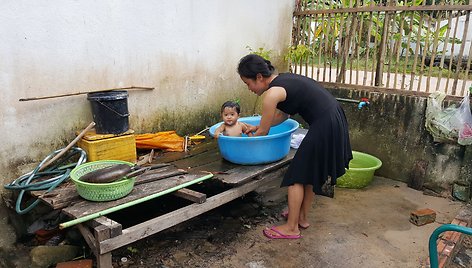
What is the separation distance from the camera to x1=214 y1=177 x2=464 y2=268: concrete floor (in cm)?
320

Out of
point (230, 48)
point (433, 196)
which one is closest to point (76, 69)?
point (230, 48)

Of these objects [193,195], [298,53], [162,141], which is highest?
[298,53]

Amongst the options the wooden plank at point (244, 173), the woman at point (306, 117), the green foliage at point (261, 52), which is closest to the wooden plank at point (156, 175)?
the wooden plank at point (244, 173)

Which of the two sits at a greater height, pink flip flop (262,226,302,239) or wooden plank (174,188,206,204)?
wooden plank (174,188,206,204)

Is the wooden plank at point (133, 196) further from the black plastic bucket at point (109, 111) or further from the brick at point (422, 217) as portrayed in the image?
the brick at point (422, 217)

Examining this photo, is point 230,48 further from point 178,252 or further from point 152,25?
point 178,252

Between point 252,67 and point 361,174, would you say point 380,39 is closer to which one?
point 361,174

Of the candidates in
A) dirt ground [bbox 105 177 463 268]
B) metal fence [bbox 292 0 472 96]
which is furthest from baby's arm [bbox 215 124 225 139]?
metal fence [bbox 292 0 472 96]

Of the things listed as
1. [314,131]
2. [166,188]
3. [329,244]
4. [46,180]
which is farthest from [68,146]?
[329,244]

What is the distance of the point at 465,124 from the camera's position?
4.17 metres

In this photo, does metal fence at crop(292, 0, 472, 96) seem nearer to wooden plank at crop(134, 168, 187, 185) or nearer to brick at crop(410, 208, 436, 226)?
brick at crop(410, 208, 436, 226)

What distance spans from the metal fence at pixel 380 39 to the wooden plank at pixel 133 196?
3188 mm

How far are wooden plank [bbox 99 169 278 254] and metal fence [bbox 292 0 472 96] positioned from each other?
269 centimetres

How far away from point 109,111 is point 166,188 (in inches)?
42.1
